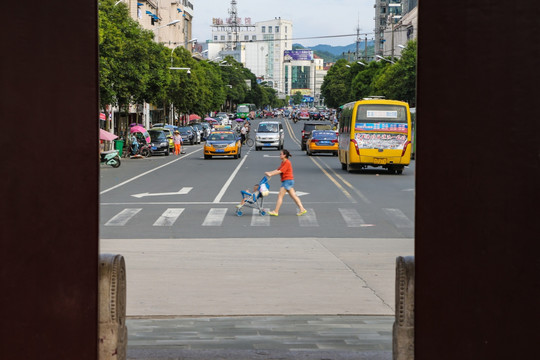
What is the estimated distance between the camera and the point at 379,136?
36344 mm

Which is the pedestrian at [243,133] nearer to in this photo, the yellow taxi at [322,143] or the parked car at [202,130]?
the parked car at [202,130]

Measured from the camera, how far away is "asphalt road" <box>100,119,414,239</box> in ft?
60.0

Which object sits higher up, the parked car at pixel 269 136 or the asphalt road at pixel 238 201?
the parked car at pixel 269 136

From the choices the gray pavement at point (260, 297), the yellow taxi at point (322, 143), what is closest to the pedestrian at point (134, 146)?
the yellow taxi at point (322, 143)

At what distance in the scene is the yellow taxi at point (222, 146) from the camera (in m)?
47.6

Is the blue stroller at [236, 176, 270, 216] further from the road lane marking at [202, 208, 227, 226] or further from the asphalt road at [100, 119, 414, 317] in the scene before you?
the road lane marking at [202, 208, 227, 226]

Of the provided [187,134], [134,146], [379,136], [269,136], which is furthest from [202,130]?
[379,136]

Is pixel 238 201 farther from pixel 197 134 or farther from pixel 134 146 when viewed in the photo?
pixel 197 134

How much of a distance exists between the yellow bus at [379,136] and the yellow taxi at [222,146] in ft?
38.0

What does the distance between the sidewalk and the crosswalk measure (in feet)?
32.7

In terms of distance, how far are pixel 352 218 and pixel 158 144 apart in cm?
3395
